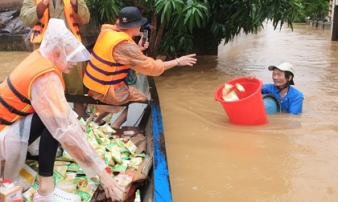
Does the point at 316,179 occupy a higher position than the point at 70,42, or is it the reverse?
the point at 70,42

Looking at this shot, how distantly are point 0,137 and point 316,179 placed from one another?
7.25 ft

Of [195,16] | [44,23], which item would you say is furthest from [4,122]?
[195,16]

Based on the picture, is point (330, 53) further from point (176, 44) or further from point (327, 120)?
point (327, 120)

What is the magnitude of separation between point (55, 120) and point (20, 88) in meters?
0.27

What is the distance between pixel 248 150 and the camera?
11.5 feet

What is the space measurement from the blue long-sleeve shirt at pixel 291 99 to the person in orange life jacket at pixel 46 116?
276 centimetres

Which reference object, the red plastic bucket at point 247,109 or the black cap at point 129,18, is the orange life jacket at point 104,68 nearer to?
the black cap at point 129,18

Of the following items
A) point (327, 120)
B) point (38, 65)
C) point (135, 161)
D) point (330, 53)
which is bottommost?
point (330, 53)

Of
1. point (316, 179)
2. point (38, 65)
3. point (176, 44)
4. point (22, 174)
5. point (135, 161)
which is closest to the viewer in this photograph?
point (38, 65)

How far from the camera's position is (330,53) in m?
10.1

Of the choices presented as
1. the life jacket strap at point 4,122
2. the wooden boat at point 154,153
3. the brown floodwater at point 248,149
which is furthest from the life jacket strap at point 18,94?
the brown floodwater at point 248,149

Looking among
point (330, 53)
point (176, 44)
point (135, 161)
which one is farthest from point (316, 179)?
point (330, 53)

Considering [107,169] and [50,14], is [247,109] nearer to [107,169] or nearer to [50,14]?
[107,169]

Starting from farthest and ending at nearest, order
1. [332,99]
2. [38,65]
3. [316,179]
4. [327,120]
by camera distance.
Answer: [332,99] → [327,120] → [316,179] → [38,65]
